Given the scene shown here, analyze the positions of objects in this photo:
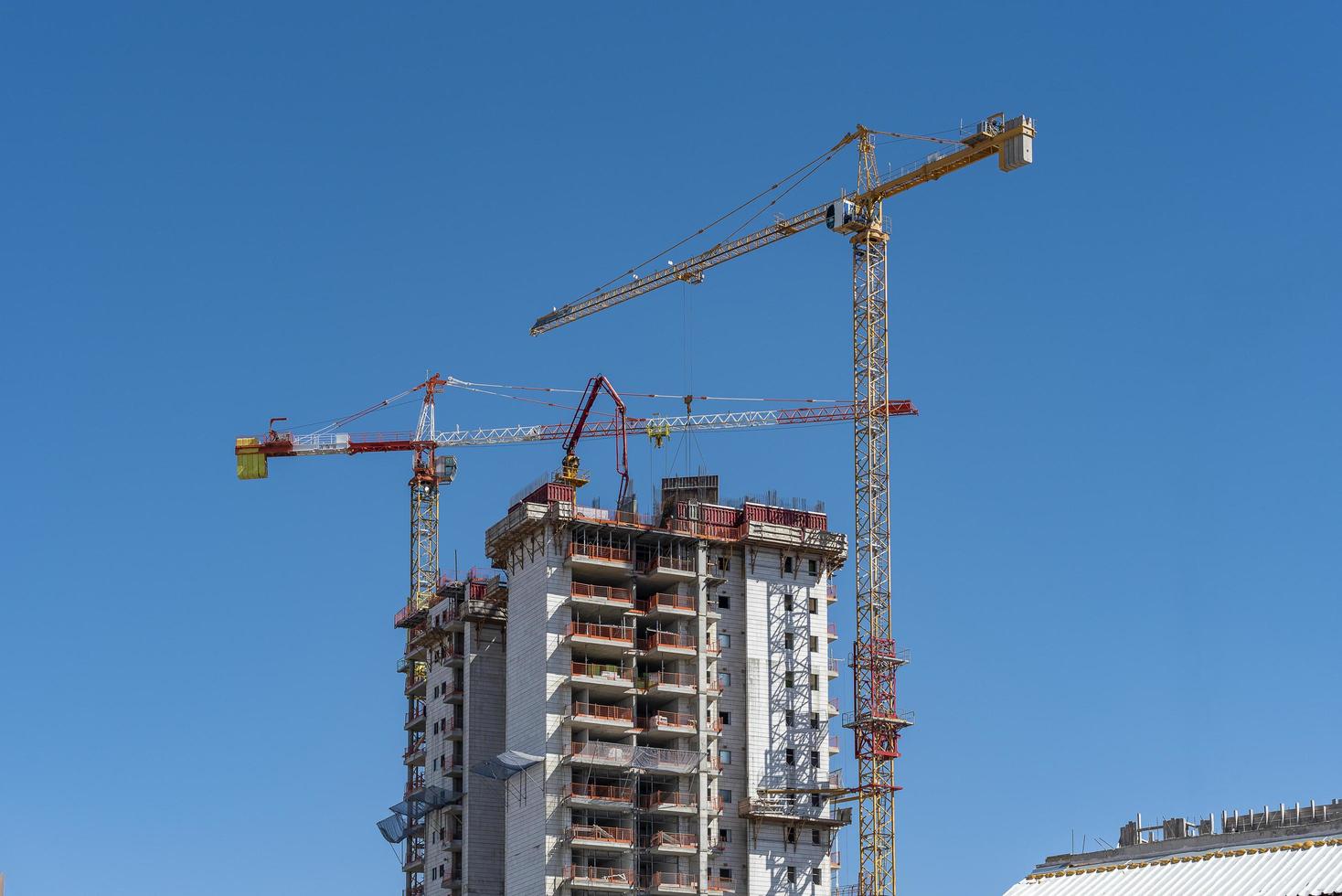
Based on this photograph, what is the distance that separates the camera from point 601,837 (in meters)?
163

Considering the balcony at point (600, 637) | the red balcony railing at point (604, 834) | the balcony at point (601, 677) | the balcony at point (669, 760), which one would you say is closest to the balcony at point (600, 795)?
the red balcony railing at point (604, 834)

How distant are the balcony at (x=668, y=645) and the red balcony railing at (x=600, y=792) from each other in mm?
11063

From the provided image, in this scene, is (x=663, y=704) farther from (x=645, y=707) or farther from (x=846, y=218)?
(x=846, y=218)

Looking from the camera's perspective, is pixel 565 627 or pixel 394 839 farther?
pixel 394 839

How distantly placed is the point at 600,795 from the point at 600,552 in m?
19.7

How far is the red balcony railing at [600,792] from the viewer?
163 m

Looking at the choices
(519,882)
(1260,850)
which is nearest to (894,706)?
(519,882)

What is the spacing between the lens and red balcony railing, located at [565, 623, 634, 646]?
167000 mm

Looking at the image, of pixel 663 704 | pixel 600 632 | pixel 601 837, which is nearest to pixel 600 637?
pixel 600 632

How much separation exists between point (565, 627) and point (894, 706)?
3099 centimetres

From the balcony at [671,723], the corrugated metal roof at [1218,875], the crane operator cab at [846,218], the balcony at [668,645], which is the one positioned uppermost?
the crane operator cab at [846,218]

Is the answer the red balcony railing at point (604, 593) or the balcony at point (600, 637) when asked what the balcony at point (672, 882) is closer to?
the balcony at point (600, 637)

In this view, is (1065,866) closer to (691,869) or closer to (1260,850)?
(1260,850)

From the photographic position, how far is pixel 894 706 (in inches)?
7052
